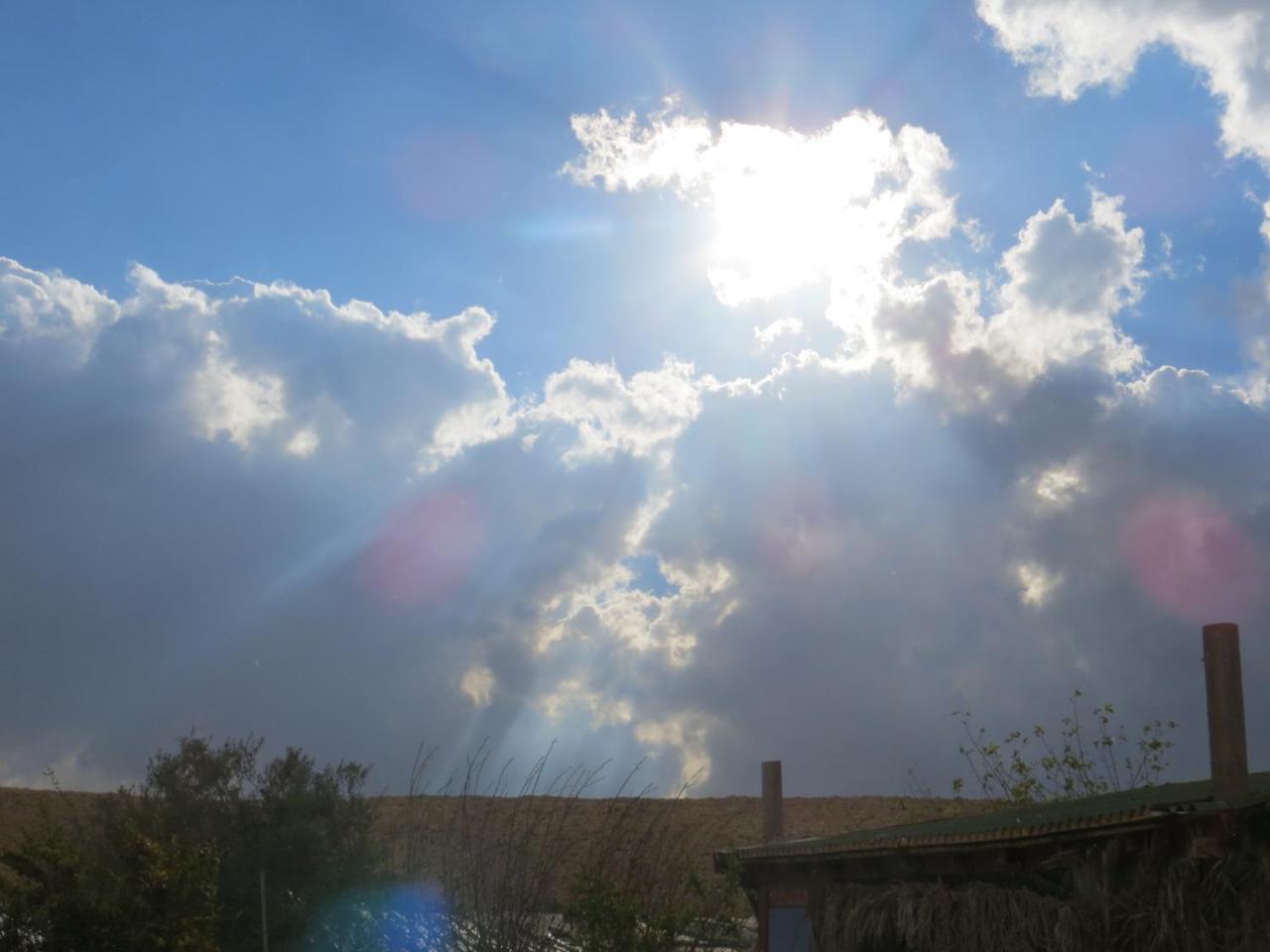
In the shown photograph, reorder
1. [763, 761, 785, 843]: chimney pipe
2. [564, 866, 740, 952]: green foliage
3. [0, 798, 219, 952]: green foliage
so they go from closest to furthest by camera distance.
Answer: [564, 866, 740, 952]: green foliage → [0, 798, 219, 952]: green foliage → [763, 761, 785, 843]: chimney pipe

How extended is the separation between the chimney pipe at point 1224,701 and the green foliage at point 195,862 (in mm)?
9965

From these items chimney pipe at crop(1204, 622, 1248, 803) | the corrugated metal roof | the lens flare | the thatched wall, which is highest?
chimney pipe at crop(1204, 622, 1248, 803)

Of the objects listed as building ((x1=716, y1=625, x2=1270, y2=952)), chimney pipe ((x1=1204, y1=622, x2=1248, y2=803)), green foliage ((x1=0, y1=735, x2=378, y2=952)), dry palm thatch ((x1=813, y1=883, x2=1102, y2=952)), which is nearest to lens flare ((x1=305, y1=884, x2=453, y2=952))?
green foliage ((x1=0, y1=735, x2=378, y2=952))

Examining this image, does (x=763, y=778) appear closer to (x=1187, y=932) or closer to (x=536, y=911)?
(x=536, y=911)

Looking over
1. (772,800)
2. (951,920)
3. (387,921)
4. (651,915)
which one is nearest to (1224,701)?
(951,920)

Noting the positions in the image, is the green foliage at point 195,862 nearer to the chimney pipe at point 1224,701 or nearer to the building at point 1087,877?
the building at point 1087,877

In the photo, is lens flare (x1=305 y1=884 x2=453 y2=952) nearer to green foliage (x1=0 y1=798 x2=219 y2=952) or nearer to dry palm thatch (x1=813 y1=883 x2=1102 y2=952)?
green foliage (x1=0 y1=798 x2=219 y2=952)

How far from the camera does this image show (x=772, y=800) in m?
18.3

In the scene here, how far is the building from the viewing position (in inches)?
371

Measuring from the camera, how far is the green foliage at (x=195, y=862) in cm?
1334

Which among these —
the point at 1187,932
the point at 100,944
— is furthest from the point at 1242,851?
the point at 100,944

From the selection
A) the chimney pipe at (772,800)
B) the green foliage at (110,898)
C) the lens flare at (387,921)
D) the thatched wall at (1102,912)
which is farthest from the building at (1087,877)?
the green foliage at (110,898)

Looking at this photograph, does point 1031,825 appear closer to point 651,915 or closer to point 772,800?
point 651,915

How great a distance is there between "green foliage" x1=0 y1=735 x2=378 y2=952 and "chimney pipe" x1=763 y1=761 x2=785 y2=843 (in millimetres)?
5772
